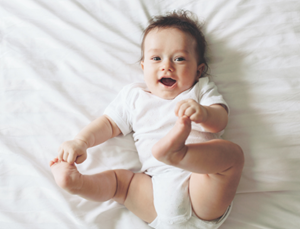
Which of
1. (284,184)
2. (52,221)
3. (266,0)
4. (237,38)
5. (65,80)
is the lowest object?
(52,221)

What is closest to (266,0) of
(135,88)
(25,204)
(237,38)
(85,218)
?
(237,38)

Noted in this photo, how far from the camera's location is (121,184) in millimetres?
952

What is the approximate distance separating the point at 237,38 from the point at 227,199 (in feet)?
2.33

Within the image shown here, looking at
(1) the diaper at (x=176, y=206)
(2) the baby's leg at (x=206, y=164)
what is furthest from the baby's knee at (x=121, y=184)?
(2) the baby's leg at (x=206, y=164)

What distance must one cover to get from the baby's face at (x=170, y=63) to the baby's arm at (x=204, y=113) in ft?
0.54

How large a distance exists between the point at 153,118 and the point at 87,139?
0.27 m

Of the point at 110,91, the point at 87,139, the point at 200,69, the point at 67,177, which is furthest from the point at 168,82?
the point at 67,177

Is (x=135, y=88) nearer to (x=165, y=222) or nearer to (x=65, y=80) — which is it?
(x=65, y=80)

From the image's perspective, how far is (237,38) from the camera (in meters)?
1.13

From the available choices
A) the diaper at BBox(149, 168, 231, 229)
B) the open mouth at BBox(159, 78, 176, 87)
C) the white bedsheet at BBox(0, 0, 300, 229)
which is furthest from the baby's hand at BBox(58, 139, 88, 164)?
the open mouth at BBox(159, 78, 176, 87)

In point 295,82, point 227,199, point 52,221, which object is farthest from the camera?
point 295,82

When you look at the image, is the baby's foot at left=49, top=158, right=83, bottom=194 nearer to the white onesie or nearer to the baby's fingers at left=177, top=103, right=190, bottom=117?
the white onesie

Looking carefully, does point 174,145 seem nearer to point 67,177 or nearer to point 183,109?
point 183,109

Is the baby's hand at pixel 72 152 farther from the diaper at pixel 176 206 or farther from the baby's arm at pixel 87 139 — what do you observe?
the diaper at pixel 176 206
